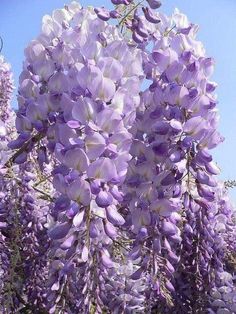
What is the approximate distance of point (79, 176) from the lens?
2055mm

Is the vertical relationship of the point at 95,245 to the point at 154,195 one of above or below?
below

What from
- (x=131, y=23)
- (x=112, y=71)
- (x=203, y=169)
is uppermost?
(x=131, y=23)

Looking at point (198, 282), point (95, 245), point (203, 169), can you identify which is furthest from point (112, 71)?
point (198, 282)

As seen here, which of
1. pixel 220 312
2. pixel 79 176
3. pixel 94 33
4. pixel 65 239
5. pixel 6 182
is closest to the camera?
pixel 79 176

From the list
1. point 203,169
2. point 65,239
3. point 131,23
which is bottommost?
point 65,239

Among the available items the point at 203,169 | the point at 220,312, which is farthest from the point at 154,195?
the point at 220,312

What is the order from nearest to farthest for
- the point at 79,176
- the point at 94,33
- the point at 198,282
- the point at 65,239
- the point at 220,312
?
the point at 79,176, the point at 65,239, the point at 94,33, the point at 198,282, the point at 220,312

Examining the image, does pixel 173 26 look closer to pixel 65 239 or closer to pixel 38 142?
pixel 38 142

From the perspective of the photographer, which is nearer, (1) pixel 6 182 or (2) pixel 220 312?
(1) pixel 6 182

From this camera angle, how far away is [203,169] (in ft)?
7.91

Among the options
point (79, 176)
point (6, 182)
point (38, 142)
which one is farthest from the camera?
point (6, 182)

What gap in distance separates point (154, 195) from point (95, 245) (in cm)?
32

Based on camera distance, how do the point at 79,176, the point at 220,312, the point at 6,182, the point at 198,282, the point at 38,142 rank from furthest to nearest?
the point at 220,312 → the point at 198,282 → the point at 6,182 → the point at 38,142 → the point at 79,176

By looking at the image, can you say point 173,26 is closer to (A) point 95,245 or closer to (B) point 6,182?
(A) point 95,245
